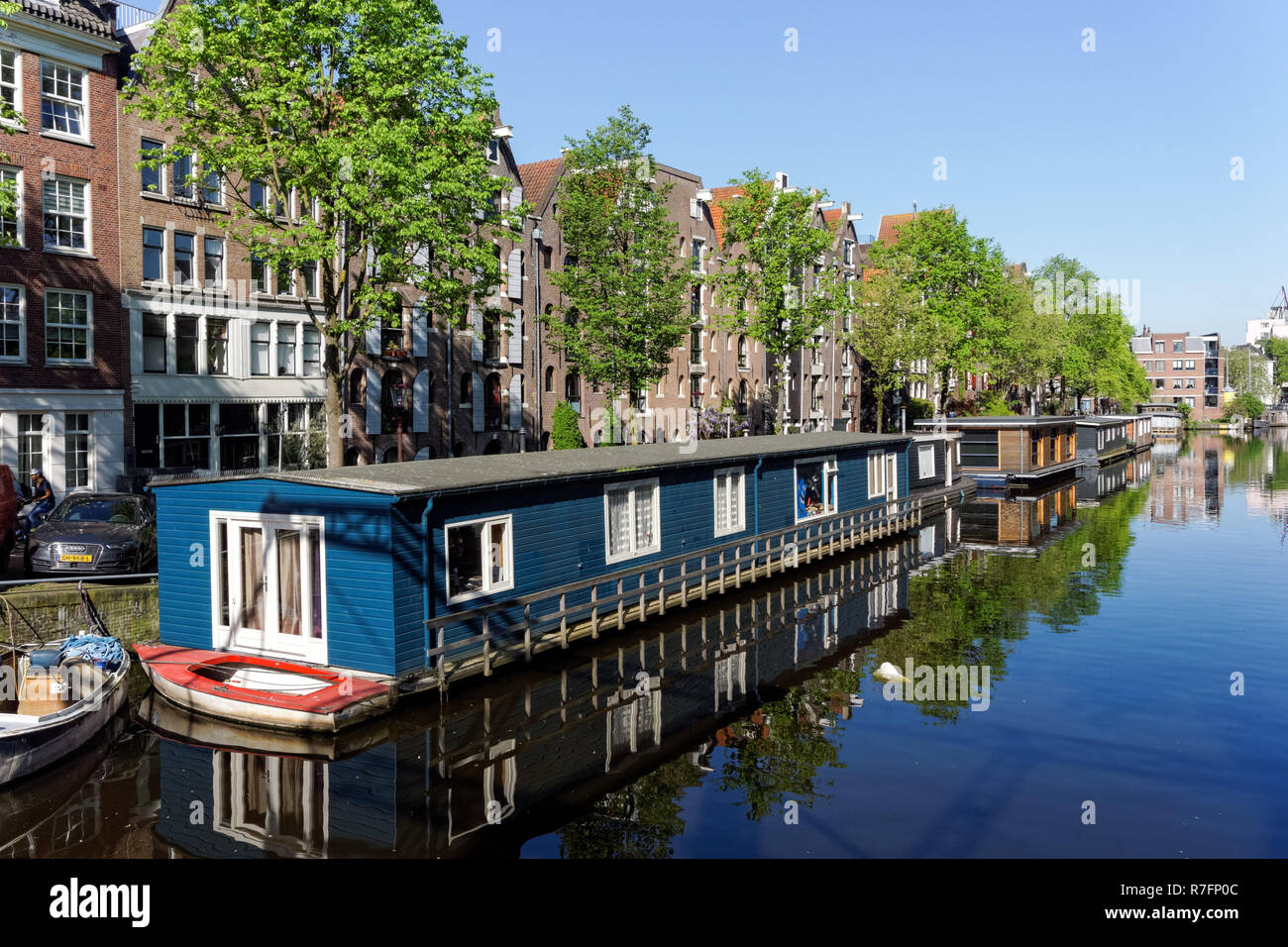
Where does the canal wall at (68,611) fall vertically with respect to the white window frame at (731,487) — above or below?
below

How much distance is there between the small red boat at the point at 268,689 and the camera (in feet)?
54.1

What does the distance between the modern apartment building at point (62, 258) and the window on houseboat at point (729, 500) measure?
71.5ft

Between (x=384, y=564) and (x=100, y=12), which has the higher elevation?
(x=100, y=12)

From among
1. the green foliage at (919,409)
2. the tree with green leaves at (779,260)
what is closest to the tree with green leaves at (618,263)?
the tree with green leaves at (779,260)

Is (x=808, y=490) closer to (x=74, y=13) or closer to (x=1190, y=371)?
(x=74, y=13)

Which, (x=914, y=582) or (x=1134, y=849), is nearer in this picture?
(x=1134, y=849)

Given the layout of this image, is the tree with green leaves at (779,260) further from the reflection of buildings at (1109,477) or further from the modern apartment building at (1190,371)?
the modern apartment building at (1190,371)

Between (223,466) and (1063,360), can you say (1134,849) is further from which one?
(1063,360)

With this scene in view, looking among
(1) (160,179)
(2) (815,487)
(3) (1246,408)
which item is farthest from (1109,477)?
(3) (1246,408)

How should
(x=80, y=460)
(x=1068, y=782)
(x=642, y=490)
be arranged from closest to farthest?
(x=1068, y=782)
(x=642, y=490)
(x=80, y=460)

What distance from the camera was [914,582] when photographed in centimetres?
3291

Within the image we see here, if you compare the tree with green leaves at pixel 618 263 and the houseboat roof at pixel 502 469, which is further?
the tree with green leaves at pixel 618 263

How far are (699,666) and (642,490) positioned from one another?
5.96 metres

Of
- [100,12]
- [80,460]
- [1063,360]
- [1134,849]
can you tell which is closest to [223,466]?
[80,460]
